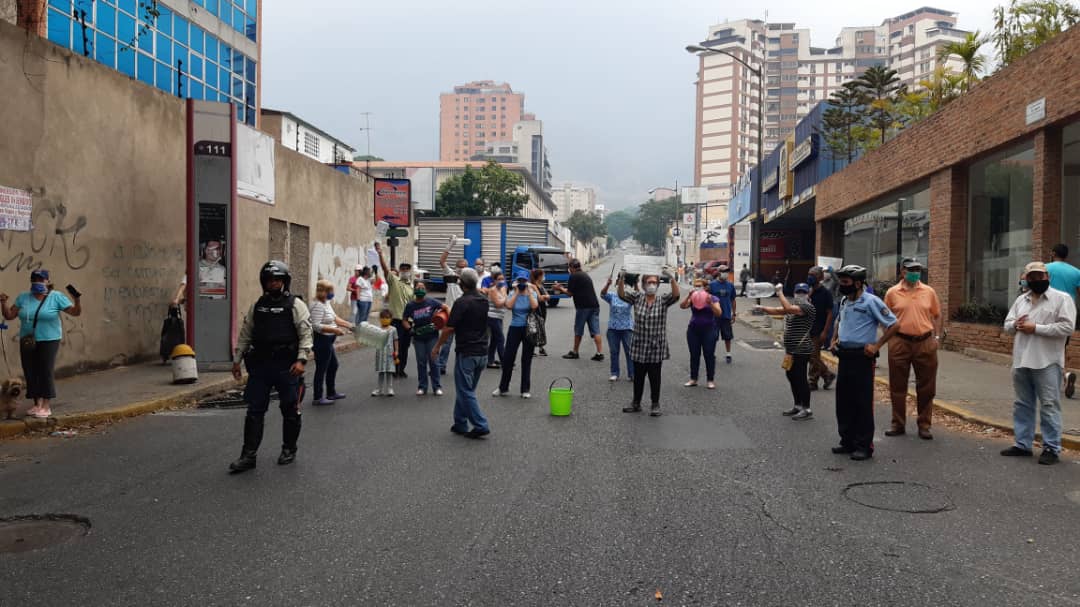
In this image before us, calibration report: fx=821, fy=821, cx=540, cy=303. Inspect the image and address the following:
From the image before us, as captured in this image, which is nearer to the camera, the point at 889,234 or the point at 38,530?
the point at 38,530

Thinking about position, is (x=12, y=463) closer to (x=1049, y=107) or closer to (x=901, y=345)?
(x=901, y=345)

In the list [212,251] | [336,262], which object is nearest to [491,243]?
[336,262]

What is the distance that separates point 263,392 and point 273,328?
560 millimetres

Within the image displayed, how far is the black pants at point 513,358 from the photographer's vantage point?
34.8ft

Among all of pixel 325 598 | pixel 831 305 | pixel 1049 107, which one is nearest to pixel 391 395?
pixel 831 305

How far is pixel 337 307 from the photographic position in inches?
966

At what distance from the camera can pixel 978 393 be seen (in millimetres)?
10719

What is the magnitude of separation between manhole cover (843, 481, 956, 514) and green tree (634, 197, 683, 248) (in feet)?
473

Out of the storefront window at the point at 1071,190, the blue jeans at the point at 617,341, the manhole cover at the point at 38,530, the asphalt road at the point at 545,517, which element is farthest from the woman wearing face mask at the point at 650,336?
the storefront window at the point at 1071,190

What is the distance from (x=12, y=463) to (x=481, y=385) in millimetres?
5828

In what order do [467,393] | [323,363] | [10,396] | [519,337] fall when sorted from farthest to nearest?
[519,337]
[323,363]
[10,396]
[467,393]

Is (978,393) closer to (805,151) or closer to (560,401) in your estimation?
(560,401)

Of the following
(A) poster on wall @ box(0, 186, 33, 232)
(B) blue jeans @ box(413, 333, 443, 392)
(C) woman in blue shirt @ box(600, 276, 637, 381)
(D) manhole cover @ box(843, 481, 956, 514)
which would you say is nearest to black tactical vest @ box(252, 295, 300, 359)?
(B) blue jeans @ box(413, 333, 443, 392)

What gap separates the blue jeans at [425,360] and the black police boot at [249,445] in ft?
12.0
